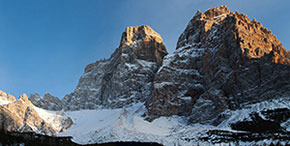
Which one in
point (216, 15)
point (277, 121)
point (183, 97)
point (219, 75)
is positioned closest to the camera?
point (277, 121)

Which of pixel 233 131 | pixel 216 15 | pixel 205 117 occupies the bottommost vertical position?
pixel 233 131

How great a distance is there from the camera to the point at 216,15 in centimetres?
Result: 17538

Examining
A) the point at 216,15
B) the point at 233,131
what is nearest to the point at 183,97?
the point at 233,131

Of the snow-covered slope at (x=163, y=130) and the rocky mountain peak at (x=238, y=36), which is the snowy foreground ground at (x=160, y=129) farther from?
the rocky mountain peak at (x=238, y=36)

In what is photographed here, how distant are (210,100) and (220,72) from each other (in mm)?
13834

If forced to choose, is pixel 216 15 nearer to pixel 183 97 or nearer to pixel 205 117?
pixel 183 97

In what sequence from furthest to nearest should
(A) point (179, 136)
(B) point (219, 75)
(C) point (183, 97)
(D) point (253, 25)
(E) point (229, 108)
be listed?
1. (D) point (253, 25)
2. (C) point (183, 97)
3. (B) point (219, 75)
4. (E) point (229, 108)
5. (A) point (179, 136)

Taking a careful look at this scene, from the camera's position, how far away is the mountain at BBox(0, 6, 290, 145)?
96.2 m

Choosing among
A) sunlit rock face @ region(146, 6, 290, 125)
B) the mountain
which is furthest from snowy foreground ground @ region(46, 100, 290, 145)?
sunlit rock face @ region(146, 6, 290, 125)

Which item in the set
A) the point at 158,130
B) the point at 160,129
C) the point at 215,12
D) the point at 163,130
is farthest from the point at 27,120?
the point at 215,12

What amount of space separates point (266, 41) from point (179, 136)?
6780 cm

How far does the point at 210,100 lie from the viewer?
390ft

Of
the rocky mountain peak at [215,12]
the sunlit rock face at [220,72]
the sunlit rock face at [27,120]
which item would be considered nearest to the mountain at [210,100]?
the sunlit rock face at [220,72]

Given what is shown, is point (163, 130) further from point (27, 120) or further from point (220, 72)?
point (27, 120)
